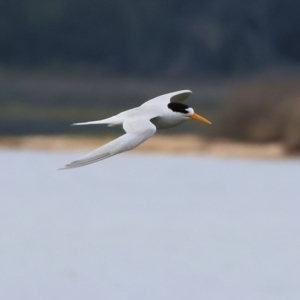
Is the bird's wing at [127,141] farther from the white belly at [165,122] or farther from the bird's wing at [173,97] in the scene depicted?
the bird's wing at [173,97]

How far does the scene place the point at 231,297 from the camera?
20.4m

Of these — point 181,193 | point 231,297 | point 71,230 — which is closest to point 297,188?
point 181,193

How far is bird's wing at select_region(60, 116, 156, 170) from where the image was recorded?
10960 mm

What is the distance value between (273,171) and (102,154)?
A: 31968mm

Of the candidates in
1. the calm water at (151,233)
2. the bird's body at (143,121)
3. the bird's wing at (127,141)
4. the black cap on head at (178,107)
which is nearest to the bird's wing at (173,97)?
the bird's body at (143,121)

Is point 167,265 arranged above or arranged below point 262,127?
below

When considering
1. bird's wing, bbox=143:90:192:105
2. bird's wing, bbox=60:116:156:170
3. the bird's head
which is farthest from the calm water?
bird's wing, bbox=60:116:156:170

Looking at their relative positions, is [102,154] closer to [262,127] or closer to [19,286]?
[19,286]

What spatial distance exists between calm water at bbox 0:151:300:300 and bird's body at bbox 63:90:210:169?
704 centimetres

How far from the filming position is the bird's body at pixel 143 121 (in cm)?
1135

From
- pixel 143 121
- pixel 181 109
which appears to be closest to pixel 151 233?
pixel 181 109

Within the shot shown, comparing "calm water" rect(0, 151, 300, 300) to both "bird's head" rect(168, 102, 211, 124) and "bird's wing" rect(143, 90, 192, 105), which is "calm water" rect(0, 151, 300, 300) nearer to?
"bird's wing" rect(143, 90, 192, 105)

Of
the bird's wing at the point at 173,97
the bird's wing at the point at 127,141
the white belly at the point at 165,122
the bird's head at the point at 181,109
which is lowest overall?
the bird's wing at the point at 127,141

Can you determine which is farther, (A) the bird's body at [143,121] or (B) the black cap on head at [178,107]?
(B) the black cap on head at [178,107]
